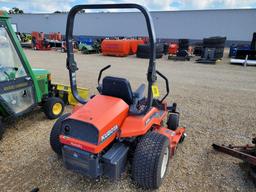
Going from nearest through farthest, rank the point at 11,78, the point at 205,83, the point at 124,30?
the point at 11,78
the point at 205,83
the point at 124,30

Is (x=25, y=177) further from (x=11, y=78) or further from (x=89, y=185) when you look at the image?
(x=11, y=78)

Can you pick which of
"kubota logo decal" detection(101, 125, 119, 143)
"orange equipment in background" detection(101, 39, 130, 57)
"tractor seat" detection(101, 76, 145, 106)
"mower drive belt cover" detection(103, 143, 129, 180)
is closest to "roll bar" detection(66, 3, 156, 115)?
"tractor seat" detection(101, 76, 145, 106)

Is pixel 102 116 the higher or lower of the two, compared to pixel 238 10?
lower

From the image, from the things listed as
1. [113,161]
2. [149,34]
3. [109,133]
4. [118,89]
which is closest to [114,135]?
[109,133]

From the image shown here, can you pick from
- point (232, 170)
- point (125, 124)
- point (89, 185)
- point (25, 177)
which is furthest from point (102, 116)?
point (232, 170)

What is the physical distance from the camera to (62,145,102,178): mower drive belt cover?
192cm

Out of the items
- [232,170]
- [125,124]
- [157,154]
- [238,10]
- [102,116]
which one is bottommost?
[232,170]

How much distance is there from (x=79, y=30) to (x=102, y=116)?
91.6 ft

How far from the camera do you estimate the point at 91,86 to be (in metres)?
6.26

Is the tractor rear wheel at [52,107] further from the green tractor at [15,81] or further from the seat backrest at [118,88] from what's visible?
the seat backrest at [118,88]

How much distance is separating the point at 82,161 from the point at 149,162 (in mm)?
643

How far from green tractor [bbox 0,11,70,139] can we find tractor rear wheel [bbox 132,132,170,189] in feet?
6.80

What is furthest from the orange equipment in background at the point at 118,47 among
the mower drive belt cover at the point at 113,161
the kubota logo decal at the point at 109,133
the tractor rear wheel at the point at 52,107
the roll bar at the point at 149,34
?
the mower drive belt cover at the point at 113,161

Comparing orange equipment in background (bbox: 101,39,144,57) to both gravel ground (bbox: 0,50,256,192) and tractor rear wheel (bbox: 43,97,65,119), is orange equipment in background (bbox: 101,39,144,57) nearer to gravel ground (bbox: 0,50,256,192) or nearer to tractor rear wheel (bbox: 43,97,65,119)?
gravel ground (bbox: 0,50,256,192)
